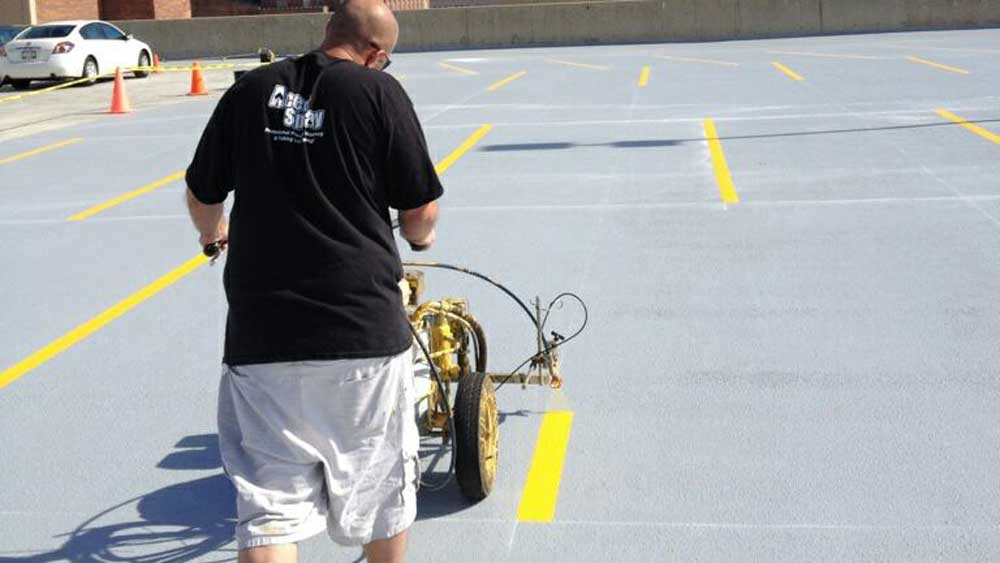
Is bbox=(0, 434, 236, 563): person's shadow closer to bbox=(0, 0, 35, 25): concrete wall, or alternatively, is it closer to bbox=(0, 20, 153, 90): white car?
bbox=(0, 20, 153, 90): white car

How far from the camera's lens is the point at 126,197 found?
39.4 ft

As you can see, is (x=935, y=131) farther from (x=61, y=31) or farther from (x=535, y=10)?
(x=535, y=10)

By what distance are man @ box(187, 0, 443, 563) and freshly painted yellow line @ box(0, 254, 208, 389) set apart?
12.1 feet

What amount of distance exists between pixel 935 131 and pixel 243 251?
39.2 feet

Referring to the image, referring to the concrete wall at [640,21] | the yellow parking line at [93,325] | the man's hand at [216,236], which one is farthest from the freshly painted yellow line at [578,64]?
the man's hand at [216,236]

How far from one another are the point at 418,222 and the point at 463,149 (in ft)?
35.9

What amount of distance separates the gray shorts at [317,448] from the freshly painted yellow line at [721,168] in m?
7.46

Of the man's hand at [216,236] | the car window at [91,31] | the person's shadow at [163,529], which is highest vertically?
the car window at [91,31]

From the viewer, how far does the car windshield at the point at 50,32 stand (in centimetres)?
2755

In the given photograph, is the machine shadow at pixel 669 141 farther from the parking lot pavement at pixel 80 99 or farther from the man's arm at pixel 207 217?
the man's arm at pixel 207 217

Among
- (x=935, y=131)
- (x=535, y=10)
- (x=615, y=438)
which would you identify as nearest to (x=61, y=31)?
(x=535, y=10)

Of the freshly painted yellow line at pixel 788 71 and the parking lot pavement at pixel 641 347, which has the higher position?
the freshly painted yellow line at pixel 788 71

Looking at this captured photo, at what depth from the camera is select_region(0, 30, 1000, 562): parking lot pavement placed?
14.9 ft

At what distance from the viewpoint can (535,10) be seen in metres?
36.4
